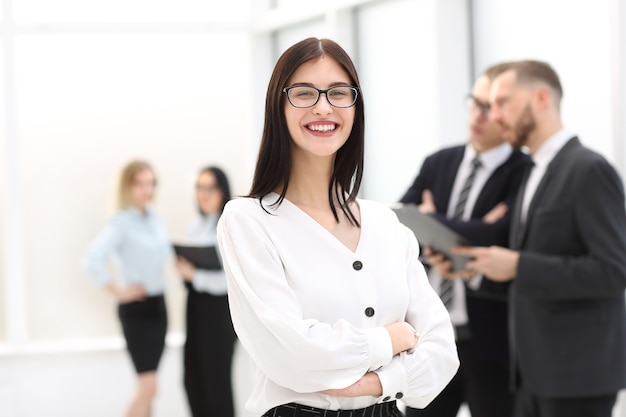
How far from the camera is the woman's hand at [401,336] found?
209 cm

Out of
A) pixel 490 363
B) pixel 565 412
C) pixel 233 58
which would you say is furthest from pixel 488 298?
pixel 233 58

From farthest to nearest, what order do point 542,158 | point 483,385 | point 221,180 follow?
point 221,180, point 483,385, point 542,158

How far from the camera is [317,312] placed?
6.81 ft

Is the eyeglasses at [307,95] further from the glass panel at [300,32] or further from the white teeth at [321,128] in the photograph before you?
the glass panel at [300,32]

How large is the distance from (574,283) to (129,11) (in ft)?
14.6

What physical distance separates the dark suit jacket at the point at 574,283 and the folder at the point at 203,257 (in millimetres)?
2291

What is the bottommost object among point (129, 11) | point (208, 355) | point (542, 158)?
point (208, 355)

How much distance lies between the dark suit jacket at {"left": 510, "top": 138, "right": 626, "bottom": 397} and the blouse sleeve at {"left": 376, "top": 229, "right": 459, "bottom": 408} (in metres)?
1.16

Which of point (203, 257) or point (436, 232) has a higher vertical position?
point (436, 232)

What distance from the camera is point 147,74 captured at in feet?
22.5

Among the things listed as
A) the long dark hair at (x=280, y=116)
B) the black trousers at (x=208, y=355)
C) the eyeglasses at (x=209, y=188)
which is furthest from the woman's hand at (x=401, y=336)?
the eyeglasses at (x=209, y=188)

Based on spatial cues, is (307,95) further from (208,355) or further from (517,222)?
(208,355)

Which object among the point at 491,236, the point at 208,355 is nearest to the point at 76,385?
the point at 208,355

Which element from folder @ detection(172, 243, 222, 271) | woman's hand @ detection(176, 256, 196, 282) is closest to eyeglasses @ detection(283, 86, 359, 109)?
folder @ detection(172, 243, 222, 271)
